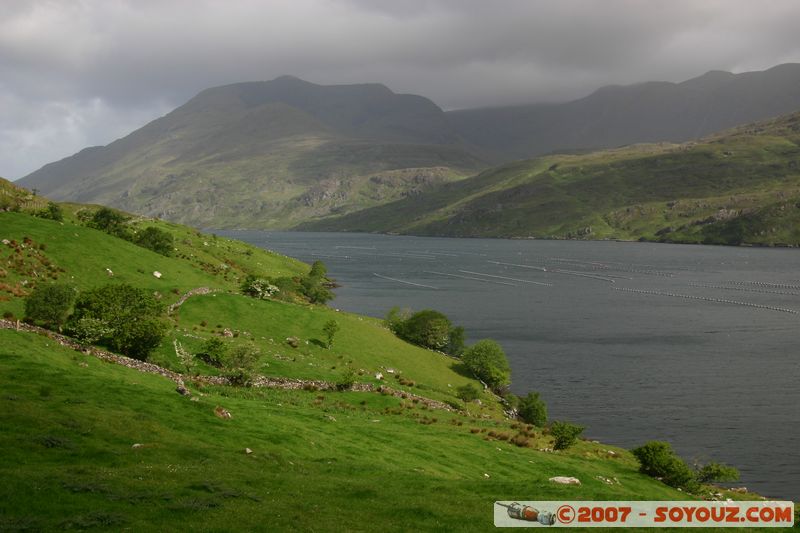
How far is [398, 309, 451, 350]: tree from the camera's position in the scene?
98.5 metres

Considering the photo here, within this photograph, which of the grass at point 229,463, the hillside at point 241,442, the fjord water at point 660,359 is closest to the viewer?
the grass at point 229,463

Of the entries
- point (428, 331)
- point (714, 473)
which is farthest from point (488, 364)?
point (714, 473)

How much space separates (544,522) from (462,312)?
131m

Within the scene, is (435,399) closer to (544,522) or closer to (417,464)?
(417,464)

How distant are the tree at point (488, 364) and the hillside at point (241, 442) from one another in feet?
23.9

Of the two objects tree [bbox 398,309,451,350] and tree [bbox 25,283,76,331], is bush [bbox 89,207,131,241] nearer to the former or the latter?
tree [bbox 398,309,451,350]

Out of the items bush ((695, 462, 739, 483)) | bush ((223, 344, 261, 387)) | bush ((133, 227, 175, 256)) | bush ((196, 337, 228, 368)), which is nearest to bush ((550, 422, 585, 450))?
bush ((695, 462, 739, 483))

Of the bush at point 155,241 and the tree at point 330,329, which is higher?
the bush at point 155,241

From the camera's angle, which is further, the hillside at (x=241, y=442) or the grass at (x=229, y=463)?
the hillside at (x=241, y=442)

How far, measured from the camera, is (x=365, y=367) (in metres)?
74.2

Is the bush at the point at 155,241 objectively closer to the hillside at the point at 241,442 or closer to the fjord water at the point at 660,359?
the hillside at the point at 241,442

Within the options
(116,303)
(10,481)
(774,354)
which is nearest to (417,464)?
(10,481)

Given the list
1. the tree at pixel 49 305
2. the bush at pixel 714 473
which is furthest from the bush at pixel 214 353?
the bush at pixel 714 473

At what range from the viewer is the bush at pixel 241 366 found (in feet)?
176
